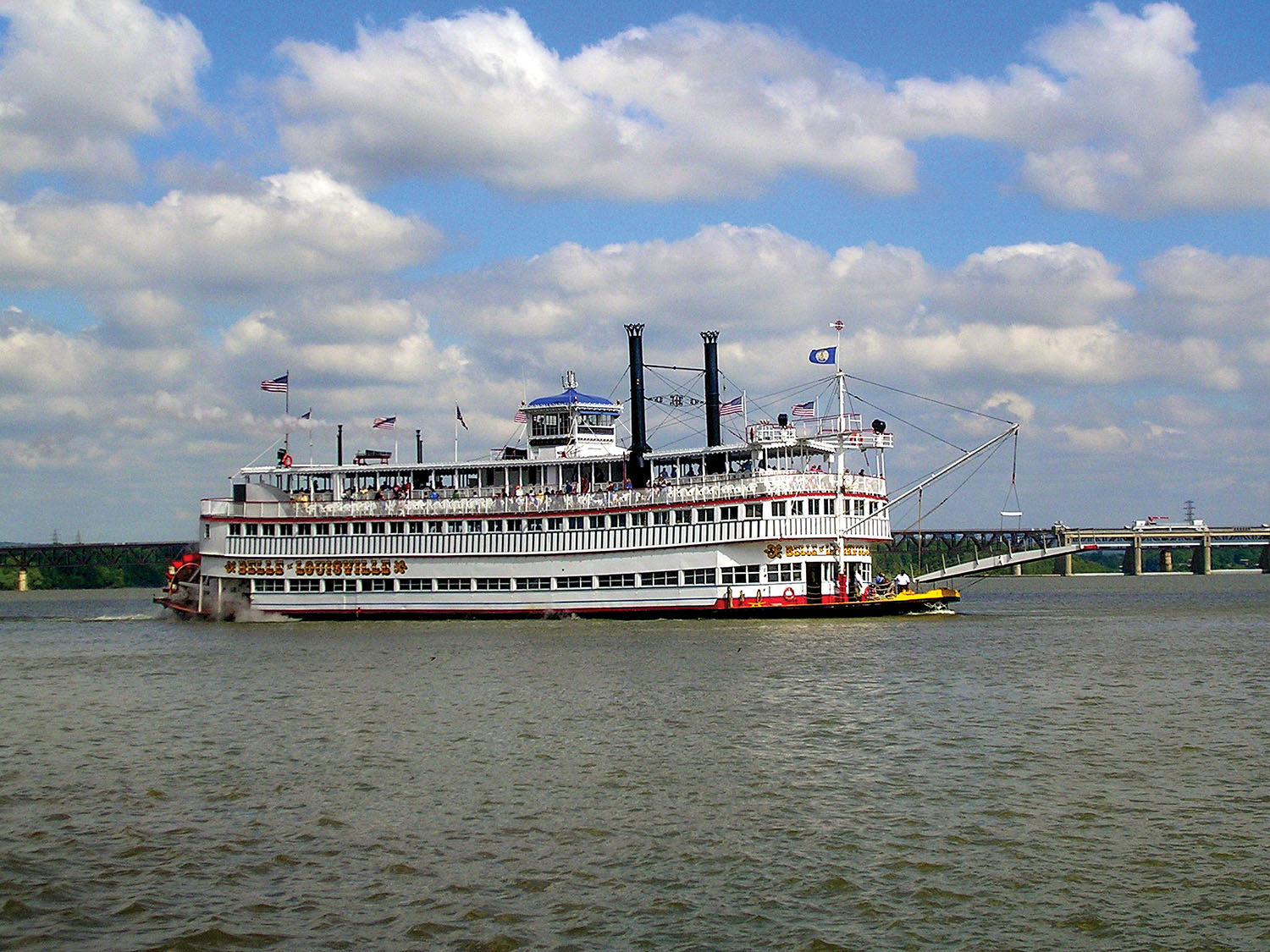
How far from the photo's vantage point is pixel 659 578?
2579 inches

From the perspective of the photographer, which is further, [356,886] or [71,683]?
[71,683]

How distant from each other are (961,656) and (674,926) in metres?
31.6

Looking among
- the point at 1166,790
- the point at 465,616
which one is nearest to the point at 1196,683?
the point at 1166,790

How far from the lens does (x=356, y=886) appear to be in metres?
17.5

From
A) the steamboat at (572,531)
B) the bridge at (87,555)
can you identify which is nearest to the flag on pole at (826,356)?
the steamboat at (572,531)

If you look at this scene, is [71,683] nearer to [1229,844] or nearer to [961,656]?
[961,656]

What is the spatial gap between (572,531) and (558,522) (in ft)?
3.52

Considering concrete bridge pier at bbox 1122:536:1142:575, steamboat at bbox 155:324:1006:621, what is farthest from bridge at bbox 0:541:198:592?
concrete bridge pier at bbox 1122:536:1142:575

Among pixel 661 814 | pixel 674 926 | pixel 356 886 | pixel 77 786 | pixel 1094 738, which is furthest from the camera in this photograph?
pixel 1094 738

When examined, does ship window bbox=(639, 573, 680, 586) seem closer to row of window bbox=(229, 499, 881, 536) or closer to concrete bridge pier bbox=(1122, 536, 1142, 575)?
row of window bbox=(229, 499, 881, 536)

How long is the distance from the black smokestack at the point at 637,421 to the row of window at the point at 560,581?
221 inches

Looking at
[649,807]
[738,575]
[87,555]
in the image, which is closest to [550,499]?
[738,575]

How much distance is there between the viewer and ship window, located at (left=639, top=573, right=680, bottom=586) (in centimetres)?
6512

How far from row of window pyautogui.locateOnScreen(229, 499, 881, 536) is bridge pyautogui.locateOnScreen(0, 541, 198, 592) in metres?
96.6
